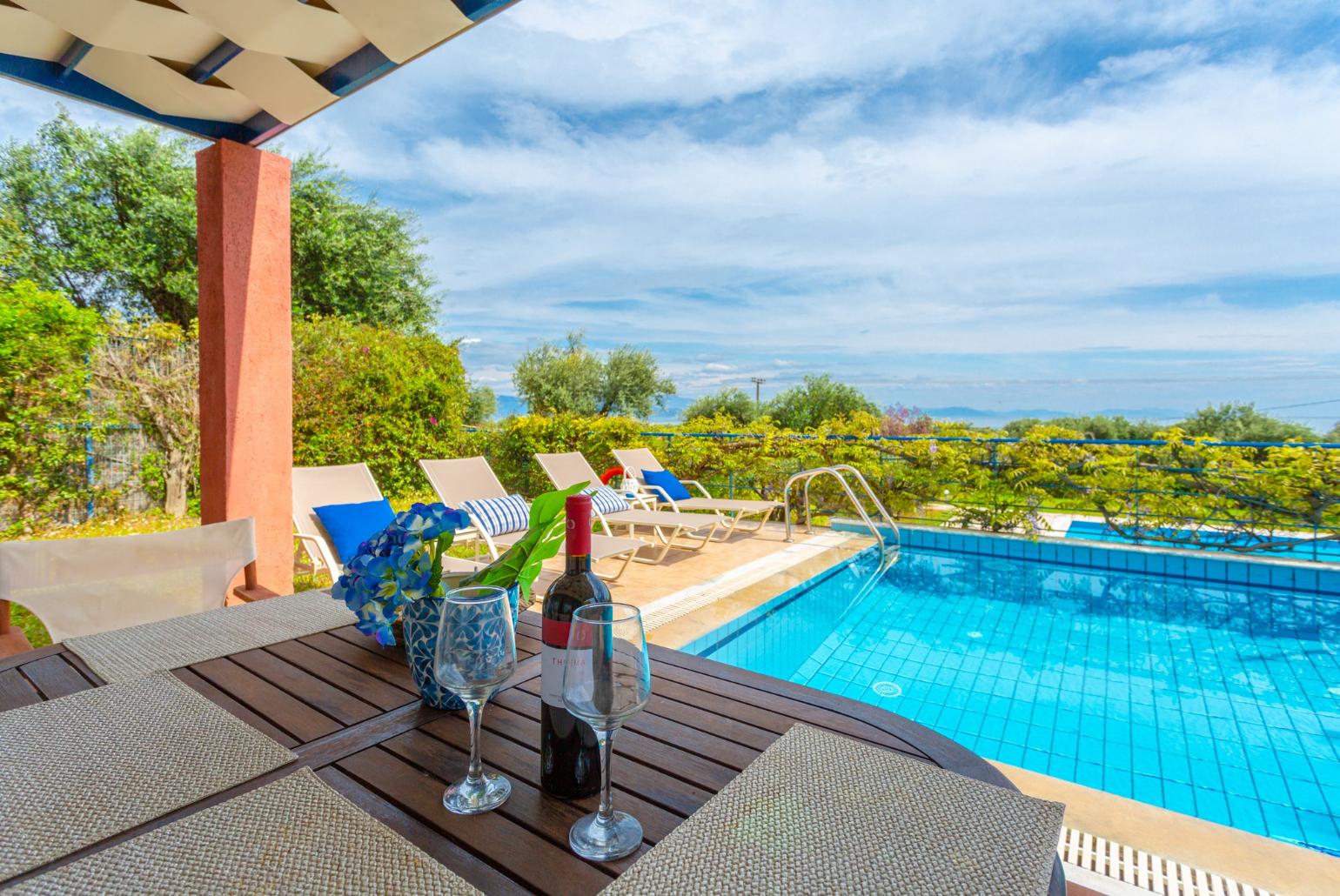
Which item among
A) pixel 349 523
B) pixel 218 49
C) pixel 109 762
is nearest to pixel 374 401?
pixel 349 523

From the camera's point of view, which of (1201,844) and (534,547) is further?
(1201,844)

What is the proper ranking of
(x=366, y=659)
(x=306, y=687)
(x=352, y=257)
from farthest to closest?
(x=352, y=257) < (x=366, y=659) < (x=306, y=687)

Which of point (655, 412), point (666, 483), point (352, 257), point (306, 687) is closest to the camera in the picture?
point (306, 687)

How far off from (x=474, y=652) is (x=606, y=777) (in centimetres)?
19

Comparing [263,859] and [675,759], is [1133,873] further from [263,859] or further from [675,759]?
[263,859]

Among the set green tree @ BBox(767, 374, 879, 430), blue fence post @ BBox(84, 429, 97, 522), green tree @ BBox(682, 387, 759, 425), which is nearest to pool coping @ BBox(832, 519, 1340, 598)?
blue fence post @ BBox(84, 429, 97, 522)

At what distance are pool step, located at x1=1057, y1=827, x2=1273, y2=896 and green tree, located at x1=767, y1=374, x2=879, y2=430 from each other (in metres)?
20.0

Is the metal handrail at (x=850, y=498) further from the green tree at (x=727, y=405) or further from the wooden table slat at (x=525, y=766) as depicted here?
the green tree at (x=727, y=405)

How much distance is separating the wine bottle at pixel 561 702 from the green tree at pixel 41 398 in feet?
19.6

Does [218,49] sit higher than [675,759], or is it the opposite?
[218,49]

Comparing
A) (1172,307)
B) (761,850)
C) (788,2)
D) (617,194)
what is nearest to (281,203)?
(761,850)

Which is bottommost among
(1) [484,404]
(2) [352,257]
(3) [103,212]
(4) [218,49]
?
(1) [484,404]

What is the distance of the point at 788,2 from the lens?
1136 cm

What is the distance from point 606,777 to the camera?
28.3 inches
